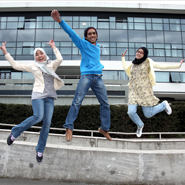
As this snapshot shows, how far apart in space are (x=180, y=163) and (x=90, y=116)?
7.37 metres

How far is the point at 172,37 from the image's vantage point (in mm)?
25734

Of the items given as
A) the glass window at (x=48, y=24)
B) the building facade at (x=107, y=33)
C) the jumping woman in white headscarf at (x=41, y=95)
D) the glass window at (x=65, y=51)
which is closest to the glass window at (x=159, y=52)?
the building facade at (x=107, y=33)

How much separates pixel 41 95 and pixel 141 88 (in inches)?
90.9

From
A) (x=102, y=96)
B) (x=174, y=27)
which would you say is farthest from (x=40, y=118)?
(x=174, y=27)

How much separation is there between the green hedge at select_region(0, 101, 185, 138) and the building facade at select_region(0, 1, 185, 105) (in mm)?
13279

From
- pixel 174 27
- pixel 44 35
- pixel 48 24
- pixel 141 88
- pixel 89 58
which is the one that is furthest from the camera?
pixel 174 27

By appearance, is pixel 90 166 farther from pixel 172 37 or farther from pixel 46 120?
pixel 172 37

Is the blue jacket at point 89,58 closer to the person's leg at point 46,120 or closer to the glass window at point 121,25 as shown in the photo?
the person's leg at point 46,120

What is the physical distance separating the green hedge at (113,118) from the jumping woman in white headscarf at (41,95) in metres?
7.28

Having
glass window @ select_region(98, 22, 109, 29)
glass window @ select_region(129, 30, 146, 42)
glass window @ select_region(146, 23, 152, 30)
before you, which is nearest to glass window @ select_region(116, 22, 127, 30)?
glass window @ select_region(129, 30, 146, 42)

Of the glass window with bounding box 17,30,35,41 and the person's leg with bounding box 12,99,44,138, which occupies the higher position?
the glass window with bounding box 17,30,35,41

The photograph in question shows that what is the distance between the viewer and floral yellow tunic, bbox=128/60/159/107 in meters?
4.31

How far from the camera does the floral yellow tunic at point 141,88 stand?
431 cm

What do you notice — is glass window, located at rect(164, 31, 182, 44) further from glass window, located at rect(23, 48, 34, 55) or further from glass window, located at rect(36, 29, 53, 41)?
glass window, located at rect(23, 48, 34, 55)
